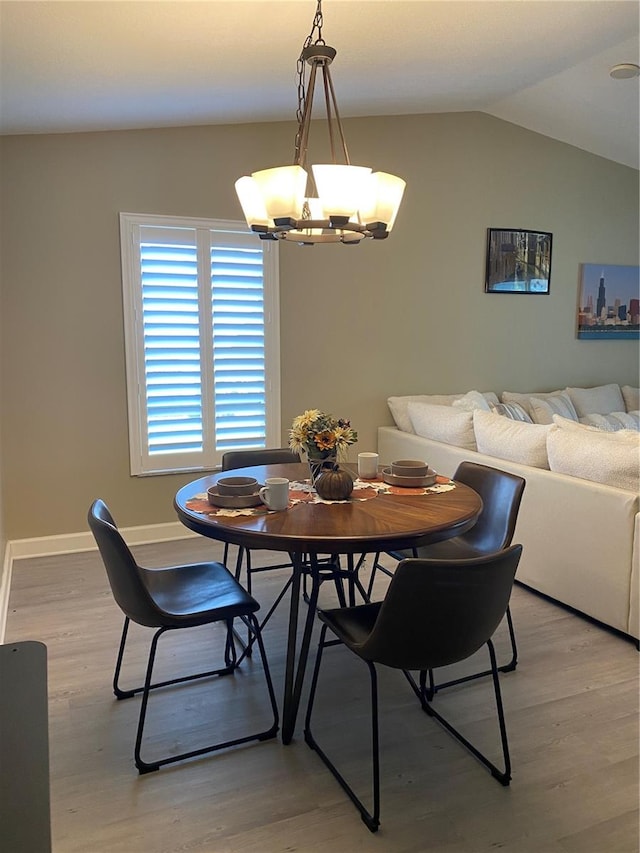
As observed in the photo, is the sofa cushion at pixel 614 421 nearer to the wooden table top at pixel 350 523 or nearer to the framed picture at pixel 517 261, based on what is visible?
the framed picture at pixel 517 261

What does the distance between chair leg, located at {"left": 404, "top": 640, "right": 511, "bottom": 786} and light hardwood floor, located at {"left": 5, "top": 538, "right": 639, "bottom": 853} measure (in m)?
0.03

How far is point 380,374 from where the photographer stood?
15.8 feet

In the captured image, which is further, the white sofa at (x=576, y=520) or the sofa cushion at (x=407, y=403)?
the sofa cushion at (x=407, y=403)

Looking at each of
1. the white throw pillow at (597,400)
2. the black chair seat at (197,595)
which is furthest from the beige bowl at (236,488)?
the white throw pillow at (597,400)

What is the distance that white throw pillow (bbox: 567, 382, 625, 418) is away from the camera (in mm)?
5348

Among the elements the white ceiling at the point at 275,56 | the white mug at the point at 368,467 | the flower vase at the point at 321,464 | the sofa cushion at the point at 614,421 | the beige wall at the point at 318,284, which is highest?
the white ceiling at the point at 275,56

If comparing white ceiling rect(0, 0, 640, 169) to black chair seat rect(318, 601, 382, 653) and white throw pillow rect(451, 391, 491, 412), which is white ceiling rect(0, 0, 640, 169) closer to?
white throw pillow rect(451, 391, 491, 412)

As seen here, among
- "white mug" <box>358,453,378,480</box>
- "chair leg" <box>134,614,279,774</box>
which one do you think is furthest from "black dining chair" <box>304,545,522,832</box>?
"white mug" <box>358,453,378,480</box>

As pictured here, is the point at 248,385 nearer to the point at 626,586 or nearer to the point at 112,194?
the point at 112,194

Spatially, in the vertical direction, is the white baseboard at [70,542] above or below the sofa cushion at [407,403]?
below

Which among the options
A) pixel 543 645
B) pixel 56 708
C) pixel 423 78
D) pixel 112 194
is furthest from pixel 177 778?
pixel 423 78

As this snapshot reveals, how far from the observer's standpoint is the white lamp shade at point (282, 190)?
6.82 ft

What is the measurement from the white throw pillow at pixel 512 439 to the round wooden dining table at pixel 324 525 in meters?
0.95

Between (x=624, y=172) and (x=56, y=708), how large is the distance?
20.1 feet
